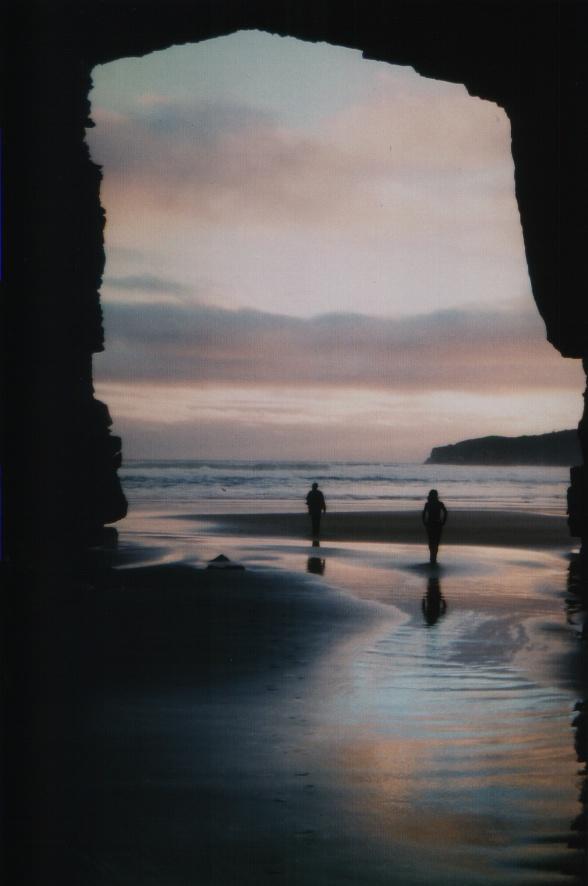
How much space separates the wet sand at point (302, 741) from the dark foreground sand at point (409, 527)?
48.5 feet

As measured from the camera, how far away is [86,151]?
2028 cm

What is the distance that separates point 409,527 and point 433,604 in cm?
2070

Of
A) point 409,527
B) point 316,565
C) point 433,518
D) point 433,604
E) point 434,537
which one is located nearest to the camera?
point 433,604

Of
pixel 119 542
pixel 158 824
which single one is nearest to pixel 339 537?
pixel 119 542

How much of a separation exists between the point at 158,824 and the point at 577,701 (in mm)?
4657

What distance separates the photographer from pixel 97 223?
71.2 feet

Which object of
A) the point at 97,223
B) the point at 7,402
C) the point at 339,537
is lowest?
the point at 339,537

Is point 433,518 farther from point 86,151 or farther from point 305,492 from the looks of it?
point 305,492

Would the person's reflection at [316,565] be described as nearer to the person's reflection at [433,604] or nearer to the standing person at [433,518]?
the standing person at [433,518]

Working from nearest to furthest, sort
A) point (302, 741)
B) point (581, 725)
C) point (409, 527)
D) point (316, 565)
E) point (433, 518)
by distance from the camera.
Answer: point (302, 741) → point (581, 725) → point (433, 518) → point (316, 565) → point (409, 527)

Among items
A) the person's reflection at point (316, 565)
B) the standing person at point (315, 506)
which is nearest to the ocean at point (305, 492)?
the standing person at point (315, 506)

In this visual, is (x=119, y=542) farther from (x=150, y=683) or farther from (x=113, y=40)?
(x=150, y=683)

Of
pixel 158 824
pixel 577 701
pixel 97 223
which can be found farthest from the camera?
pixel 97 223

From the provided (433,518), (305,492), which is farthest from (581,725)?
(305,492)
